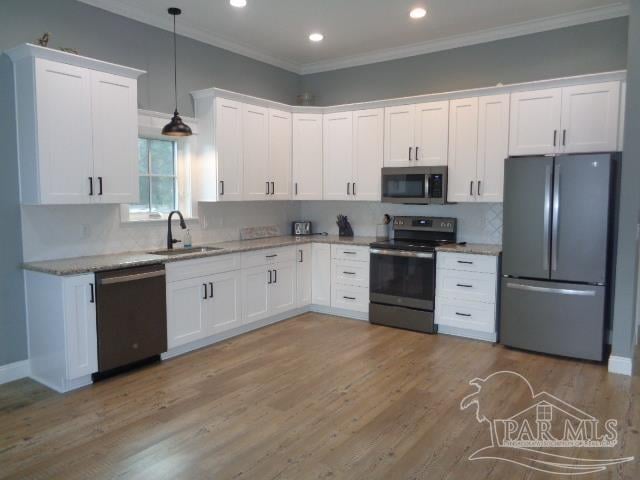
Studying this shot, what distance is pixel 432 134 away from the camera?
16.4 feet

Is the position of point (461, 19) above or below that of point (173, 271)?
above

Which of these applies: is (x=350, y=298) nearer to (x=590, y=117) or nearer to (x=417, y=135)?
(x=417, y=135)

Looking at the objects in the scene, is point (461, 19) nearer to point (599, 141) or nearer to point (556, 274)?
point (599, 141)

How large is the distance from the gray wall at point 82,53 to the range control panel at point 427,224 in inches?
95.9

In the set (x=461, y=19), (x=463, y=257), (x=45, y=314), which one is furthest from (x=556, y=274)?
(x=45, y=314)

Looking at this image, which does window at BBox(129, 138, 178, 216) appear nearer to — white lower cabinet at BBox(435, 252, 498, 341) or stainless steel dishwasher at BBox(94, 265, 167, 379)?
stainless steel dishwasher at BBox(94, 265, 167, 379)

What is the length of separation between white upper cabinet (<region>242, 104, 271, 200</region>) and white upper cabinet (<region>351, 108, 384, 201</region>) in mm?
1008

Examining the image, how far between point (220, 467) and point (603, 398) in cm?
259

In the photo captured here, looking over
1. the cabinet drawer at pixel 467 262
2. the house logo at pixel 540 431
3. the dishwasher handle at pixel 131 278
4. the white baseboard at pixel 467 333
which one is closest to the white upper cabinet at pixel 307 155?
the cabinet drawer at pixel 467 262

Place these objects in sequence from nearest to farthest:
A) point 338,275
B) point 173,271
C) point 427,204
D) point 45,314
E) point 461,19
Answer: point 45,314
point 173,271
point 461,19
point 427,204
point 338,275

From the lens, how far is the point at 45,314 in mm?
3543

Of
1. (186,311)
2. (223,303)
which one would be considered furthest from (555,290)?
(186,311)

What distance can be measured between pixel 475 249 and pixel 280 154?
2.40 m

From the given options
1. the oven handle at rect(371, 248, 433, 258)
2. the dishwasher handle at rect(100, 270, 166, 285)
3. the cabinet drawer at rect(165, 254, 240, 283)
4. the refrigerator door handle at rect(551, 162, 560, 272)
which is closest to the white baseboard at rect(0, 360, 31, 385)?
the dishwasher handle at rect(100, 270, 166, 285)
